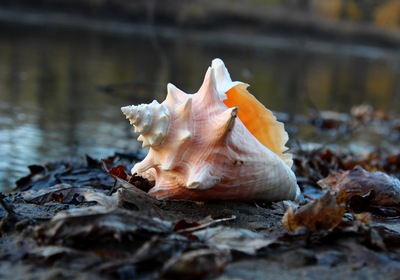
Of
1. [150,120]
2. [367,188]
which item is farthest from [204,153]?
[367,188]

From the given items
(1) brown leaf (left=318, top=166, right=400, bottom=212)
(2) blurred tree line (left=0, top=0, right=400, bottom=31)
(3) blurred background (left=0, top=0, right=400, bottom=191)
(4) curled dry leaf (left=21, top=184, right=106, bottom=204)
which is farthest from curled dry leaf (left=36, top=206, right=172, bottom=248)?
(2) blurred tree line (left=0, top=0, right=400, bottom=31)

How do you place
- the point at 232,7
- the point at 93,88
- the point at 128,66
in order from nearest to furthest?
the point at 93,88, the point at 128,66, the point at 232,7

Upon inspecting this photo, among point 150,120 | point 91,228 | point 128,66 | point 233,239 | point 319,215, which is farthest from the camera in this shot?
point 128,66

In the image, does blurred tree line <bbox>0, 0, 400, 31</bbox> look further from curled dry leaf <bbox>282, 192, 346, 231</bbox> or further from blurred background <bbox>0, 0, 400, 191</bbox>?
curled dry leaf <bbox>282, 192, 346, 231</bbox>

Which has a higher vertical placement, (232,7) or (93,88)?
(232,7)

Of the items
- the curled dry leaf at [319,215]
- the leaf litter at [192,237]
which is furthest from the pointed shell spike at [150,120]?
the curled dry leaf at [319,215]

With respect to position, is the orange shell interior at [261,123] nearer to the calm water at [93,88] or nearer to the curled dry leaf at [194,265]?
the curled dry leaf at [194,265]

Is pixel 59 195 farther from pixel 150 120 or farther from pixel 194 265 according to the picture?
pixel 194 265
